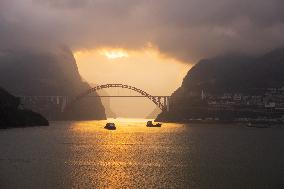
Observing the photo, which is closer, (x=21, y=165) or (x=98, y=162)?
(x=21, y=165)

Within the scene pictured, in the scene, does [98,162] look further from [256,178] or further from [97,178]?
[256,178]

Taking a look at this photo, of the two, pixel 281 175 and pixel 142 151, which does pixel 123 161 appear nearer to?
pixel 142 151

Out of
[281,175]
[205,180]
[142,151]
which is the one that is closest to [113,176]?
[205,180]

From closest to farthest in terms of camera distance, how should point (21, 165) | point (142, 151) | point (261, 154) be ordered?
point (21, 165)
point (261, 154)
point (142, 151)

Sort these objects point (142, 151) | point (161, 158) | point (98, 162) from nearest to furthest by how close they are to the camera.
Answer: point (98, 162) < point (161, 158) < point (142, 151)

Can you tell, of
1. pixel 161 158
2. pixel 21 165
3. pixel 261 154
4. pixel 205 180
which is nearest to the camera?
pixel 205 180

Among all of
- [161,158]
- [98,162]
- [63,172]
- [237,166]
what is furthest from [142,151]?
[63,172]

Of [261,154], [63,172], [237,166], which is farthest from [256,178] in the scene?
[261,154]

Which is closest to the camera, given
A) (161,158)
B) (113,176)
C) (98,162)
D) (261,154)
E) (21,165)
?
(113,176)

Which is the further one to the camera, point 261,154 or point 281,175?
point 261,154
